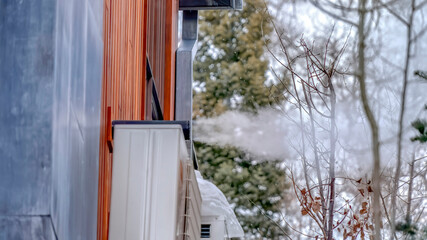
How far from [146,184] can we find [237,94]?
509 inches

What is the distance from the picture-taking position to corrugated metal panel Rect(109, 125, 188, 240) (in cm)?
236

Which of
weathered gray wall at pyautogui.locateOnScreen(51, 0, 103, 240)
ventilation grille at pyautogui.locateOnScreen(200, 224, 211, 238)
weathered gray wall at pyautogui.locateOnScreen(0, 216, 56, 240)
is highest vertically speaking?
weathered gray wall at pyautogui.locateOnScreen(51, 0, 103, 240)

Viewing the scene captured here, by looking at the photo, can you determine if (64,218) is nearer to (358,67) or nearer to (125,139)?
(125,139)

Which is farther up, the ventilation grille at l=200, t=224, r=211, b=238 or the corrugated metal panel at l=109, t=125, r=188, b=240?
the corrugated metal panel at l=109, t=125, r=188, b=240

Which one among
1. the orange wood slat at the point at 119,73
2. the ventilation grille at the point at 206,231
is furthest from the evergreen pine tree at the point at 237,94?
the orange wood slat at the point at 119,73

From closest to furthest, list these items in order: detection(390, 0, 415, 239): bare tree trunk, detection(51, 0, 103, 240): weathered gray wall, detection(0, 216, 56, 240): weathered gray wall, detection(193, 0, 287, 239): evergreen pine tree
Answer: detection(0, 216, 56, 240): weathered gray wall
detection(51, 0, 103, 240): weathered gray wall
detection(390, 0, 415, 239): bare tree trunk
detection(193, 0, 287, 239): evergreen pine tree

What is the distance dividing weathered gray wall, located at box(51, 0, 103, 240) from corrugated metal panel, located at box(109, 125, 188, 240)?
3.2 inches

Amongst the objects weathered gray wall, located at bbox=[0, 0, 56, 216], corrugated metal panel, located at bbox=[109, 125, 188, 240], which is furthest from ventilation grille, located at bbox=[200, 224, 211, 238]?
weathered gray wall, located at bbox=[0, 0, 56, 216]

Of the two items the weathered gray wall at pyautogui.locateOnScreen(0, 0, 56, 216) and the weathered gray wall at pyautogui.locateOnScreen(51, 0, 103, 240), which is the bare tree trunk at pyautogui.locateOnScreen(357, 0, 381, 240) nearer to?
the weathered gray wall at pyautogui.locateOnScreen(51, 0, 103, 240)

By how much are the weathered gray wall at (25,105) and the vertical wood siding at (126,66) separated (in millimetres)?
840

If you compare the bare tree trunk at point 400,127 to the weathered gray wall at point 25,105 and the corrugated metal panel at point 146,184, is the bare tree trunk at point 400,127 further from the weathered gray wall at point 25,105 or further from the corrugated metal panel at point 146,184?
the weathered gray wall at point 25,105

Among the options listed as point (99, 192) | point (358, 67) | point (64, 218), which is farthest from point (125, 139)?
point (358, 67)

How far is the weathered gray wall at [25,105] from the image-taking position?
1677mm

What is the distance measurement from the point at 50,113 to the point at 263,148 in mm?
13259
